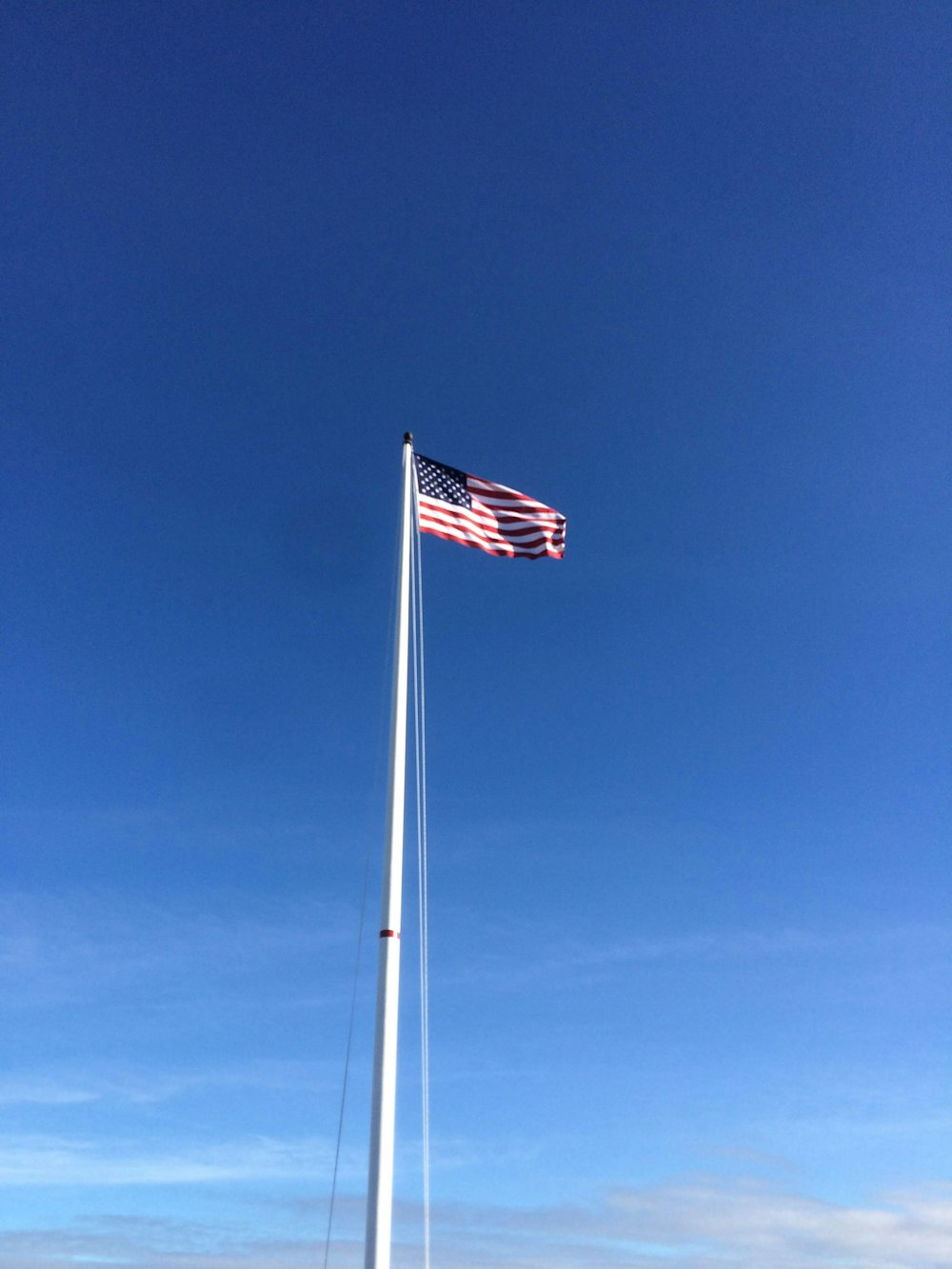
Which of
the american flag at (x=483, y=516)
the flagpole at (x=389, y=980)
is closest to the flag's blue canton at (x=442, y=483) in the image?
the american flag at (x=483, y=516)

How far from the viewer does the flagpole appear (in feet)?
86.7

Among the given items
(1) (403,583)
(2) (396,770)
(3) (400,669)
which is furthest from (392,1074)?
(1) (403,583)

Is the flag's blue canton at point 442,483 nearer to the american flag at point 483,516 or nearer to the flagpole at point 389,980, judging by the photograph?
the american flag at point 483,516

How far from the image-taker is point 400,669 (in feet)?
105

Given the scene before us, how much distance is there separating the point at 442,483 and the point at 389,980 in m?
14.6

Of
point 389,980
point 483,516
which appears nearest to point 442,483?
point 483,516

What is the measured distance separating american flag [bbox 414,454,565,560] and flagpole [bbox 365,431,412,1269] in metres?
1.72

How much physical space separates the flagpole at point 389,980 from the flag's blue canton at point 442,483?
2137 millimetres

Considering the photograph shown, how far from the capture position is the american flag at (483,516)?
3522cm

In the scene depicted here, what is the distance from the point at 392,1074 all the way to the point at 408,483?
52.2 feet

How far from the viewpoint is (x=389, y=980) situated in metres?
28.6

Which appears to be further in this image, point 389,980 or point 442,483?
point 442,483

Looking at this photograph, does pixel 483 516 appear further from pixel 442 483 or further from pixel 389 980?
pixel 389 980

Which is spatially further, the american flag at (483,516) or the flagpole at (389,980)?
the american flag at (483,516)
